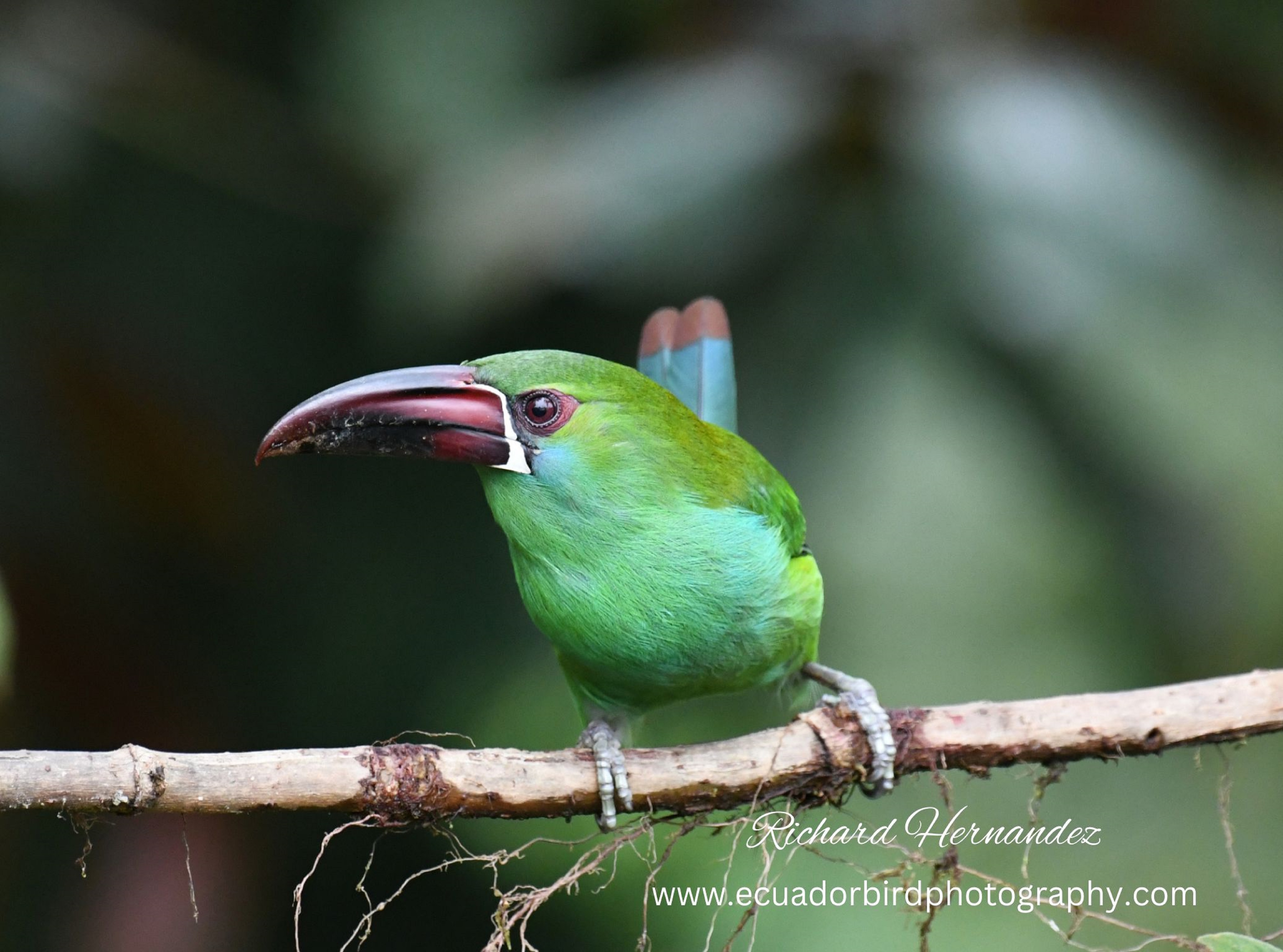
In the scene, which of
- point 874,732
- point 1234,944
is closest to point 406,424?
point 874,732

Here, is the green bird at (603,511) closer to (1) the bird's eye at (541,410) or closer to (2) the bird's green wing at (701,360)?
(1) the bird's eye at (541,410)

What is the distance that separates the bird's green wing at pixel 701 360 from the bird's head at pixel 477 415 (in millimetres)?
1036

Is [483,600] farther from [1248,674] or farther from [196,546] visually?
[1248,674]

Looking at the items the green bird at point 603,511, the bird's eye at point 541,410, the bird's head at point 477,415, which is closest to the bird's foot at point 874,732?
the green bird at point 603,511

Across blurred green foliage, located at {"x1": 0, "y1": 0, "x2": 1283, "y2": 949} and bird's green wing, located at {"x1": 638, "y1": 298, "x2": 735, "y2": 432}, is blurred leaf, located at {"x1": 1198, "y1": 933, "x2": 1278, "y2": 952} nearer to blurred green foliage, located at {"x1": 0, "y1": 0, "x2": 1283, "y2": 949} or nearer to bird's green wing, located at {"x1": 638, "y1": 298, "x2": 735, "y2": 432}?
blurred green foliage, located at {"x1": 0, "y1": 0, "x2": 1283, "y2": 949}

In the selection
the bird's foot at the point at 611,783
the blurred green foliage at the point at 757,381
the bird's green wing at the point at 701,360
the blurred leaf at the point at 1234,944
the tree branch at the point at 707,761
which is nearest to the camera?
the blurred leaf at the point at 1234,944

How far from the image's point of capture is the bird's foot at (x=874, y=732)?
2.76m

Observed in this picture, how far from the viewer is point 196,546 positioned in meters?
4.75

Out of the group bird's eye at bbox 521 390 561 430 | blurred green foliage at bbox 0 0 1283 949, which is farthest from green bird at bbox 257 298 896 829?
blurred green foliage at bbox 0 0 1283 949

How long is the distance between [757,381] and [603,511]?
61.2 inches

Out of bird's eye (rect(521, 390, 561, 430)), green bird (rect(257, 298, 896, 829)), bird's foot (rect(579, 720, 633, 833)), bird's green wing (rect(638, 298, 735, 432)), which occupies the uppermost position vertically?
bird's green wing (rect(638, 298, 735, 432))

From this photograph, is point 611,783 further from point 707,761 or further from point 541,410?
point 541,410

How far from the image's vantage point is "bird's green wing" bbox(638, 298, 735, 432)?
3.94 m

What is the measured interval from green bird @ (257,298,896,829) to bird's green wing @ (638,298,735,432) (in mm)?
927
